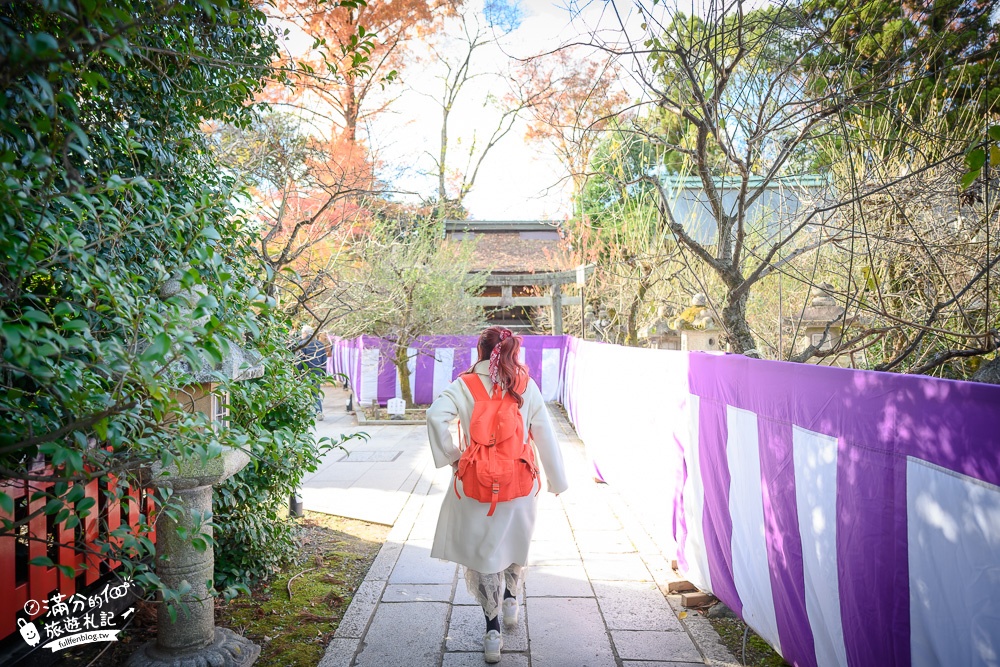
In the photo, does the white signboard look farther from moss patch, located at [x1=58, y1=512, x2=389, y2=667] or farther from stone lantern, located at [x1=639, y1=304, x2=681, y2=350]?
moss patch, located at [x1=58, y1=512, x2=389, y2=667]

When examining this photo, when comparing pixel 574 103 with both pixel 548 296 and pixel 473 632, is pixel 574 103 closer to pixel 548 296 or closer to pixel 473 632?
pixel 473 632

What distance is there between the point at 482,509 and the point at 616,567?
1.64 metres

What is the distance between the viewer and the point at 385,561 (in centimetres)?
469

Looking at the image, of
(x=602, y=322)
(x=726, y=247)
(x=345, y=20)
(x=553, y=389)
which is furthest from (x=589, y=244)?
(x=726, y=247)

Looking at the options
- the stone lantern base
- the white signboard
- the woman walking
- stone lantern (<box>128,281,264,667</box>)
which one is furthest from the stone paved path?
the white signboard

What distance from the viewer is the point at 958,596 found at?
184 centimetres

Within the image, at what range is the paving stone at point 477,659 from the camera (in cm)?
315

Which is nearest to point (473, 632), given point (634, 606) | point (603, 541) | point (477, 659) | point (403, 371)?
point (477, 659)

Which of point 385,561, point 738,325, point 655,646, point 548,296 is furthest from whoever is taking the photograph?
point 548,296

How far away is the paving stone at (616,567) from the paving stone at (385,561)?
1.39 metres

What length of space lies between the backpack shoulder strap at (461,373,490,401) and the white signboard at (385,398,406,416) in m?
9.05

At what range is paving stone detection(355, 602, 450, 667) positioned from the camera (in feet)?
10.5

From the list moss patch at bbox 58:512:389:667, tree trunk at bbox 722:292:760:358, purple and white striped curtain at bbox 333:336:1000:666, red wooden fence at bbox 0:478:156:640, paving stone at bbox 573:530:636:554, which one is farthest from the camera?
paving stone at bbox 573:530:636:554

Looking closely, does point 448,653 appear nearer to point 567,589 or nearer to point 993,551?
point 567,589
